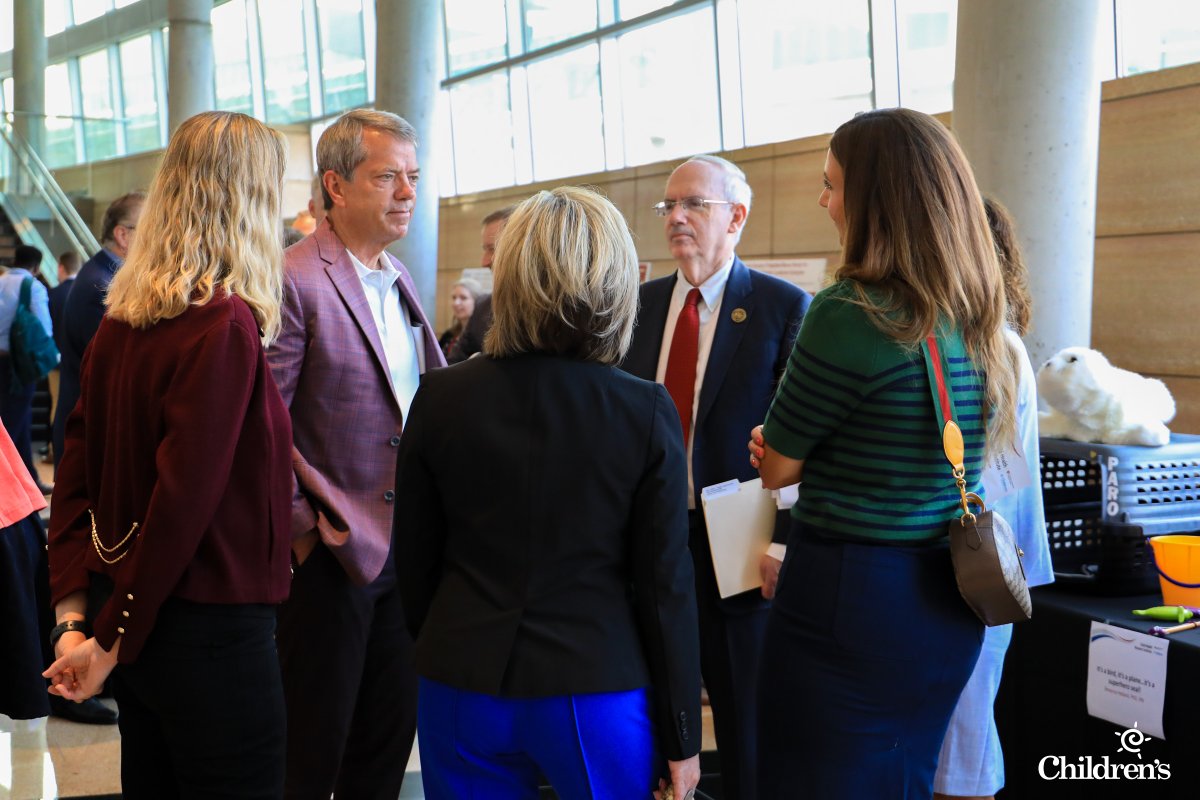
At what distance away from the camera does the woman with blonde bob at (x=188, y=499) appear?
176cm

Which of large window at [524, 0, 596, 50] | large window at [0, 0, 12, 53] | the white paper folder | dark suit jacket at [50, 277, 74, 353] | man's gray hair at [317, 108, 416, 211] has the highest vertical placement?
large window at [0, 0, 12, 53]

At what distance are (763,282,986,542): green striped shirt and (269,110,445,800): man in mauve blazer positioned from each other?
3.19 ft

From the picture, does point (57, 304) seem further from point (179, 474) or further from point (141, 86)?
point (141, 86)

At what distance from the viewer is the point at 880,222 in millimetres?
1803

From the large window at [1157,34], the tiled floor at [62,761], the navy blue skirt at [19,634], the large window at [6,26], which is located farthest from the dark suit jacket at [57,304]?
the large window at [6,26]

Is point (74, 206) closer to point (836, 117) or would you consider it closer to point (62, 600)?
point (836, 117)

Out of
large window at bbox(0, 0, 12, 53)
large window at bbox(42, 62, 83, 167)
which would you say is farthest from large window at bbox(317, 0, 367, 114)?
large window at bbox(0, 0, 12, 53)

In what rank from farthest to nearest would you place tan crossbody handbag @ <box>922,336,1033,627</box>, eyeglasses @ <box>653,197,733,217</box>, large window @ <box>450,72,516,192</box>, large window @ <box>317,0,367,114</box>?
large window @ <box>317,0,367,114</box> → large window @ <box>450,72,516,192</box> → eyeglasses @ <box>653,197,733,217</box> → tan crossbody handbag @ <box>922,336,1033,627</box>

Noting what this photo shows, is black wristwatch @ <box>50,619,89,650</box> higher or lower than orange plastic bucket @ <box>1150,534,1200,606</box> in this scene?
higher

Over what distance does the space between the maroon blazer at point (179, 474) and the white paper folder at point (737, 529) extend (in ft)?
3.45

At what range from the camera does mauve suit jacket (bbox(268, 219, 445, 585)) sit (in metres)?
2.44

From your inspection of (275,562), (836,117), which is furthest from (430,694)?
(836,117)

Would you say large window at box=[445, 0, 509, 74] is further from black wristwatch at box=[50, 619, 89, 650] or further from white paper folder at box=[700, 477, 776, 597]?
black wristwatch at box=[50, 619, 89, 650]

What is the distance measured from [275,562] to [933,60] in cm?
767
